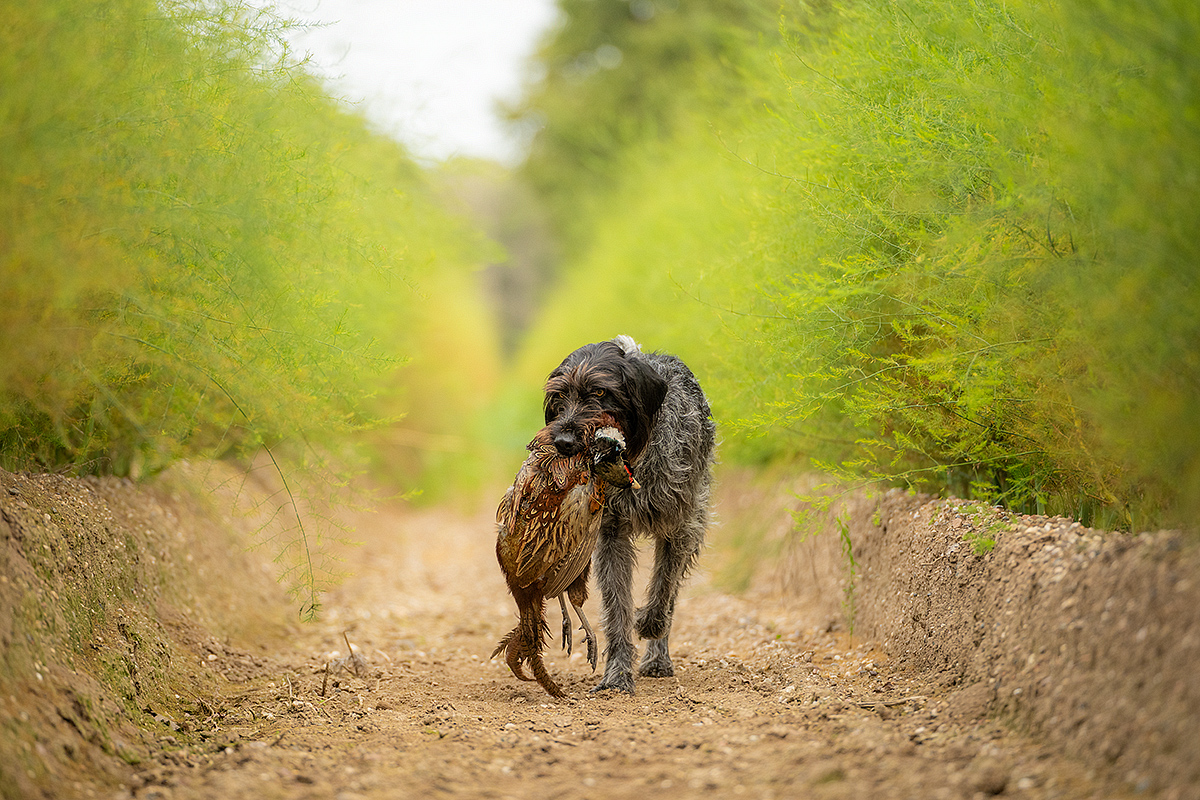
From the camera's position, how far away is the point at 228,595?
568 centimetres

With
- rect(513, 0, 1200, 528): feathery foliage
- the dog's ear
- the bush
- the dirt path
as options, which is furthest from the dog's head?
the dirt path

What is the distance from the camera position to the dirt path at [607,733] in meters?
2.68

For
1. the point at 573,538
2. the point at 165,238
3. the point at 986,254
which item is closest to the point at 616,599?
the point at 573,538

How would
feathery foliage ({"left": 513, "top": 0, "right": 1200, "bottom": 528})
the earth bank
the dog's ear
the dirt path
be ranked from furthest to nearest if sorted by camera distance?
1. the dog's ear
2. the dirt path
3. the earth bank
4. feathery foliage ({"left": 513, "top": 0, "right": 1200, "bottom": 528})

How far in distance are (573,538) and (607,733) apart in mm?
794

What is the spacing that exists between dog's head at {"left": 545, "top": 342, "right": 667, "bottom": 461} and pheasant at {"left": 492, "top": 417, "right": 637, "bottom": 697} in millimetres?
84

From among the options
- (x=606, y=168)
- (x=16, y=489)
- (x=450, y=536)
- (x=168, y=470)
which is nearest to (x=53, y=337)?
(x=16, y=489)

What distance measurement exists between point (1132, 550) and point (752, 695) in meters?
1.77

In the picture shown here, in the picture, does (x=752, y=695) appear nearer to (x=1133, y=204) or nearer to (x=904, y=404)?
(x=904, y=404)

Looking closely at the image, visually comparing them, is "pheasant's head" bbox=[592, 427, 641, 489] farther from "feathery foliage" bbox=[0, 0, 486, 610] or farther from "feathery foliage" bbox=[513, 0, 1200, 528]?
"feathery foliage" bbox=[0, 0, 486, 610]

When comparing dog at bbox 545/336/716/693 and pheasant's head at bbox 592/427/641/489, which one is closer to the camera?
pheasant's head at bbox 592/427/641/489

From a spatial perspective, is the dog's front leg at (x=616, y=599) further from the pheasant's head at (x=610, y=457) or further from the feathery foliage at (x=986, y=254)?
the feathery foliage at (x=986, y=254)

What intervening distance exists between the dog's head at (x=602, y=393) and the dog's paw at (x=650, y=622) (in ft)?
3.08

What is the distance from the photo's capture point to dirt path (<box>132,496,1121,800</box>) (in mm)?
2678
